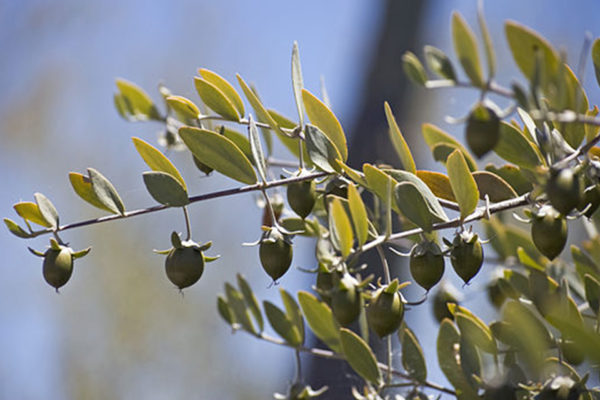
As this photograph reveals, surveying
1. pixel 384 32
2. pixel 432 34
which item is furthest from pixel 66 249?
pixel 432 34

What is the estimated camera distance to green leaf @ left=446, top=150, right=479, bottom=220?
48cm

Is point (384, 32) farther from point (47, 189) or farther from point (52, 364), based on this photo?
point (52, 364)

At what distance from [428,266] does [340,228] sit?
79 millimetres

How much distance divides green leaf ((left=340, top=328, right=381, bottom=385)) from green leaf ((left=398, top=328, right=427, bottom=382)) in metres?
0.03

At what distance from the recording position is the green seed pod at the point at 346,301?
1.60ft

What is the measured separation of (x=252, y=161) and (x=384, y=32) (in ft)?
6.70

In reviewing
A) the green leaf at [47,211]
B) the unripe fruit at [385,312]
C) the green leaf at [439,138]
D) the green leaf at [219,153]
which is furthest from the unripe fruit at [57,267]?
the green leaf at [439,138]

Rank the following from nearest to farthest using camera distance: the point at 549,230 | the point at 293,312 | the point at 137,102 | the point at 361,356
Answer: the point at 549,230 → the point at 361,356 → the point at 293,312 → the point at 137,102

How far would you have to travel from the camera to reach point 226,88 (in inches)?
23.0

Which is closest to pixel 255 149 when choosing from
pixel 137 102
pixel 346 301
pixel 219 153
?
pixel 219 153

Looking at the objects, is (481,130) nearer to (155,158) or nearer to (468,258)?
(468,258)

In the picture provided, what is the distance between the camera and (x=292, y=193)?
0.54 meters

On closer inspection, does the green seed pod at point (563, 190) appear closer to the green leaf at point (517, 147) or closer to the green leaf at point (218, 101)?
the green leaf at point (517, 147)

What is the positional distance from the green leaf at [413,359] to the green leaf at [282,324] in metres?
0.14
